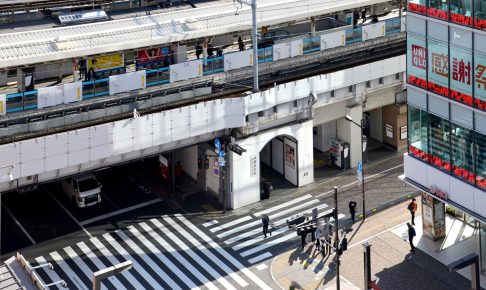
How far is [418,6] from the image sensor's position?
5125 centimetres

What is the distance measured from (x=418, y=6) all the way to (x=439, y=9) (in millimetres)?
1826

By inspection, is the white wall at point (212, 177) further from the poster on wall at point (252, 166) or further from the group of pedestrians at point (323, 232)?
the group of pedestrians at point (323, 232)

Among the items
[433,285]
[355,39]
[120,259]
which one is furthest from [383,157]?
[120,259]

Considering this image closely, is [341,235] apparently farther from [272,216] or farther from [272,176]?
[272,176]

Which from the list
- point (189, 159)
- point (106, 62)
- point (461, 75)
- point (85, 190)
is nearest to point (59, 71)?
point (106, 62)

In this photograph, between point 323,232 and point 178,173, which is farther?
point 178,173

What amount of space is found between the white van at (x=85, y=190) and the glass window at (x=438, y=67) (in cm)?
2444

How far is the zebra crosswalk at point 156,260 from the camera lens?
53.2 metres

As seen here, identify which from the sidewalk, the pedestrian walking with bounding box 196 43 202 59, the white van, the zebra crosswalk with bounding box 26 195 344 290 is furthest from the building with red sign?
the white van

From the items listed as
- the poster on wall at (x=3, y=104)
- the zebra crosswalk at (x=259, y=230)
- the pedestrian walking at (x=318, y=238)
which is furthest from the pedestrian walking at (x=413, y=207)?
the poster on wall at (x=3, y=104)

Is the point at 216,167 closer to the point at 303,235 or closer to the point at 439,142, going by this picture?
the point at 303,235

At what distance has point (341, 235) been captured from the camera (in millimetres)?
57438

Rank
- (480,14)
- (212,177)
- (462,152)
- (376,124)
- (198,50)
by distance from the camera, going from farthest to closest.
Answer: (376,124) → (198,50) → (212,177) → (462,152) → (480,14)

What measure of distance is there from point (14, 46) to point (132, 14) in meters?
11.5
